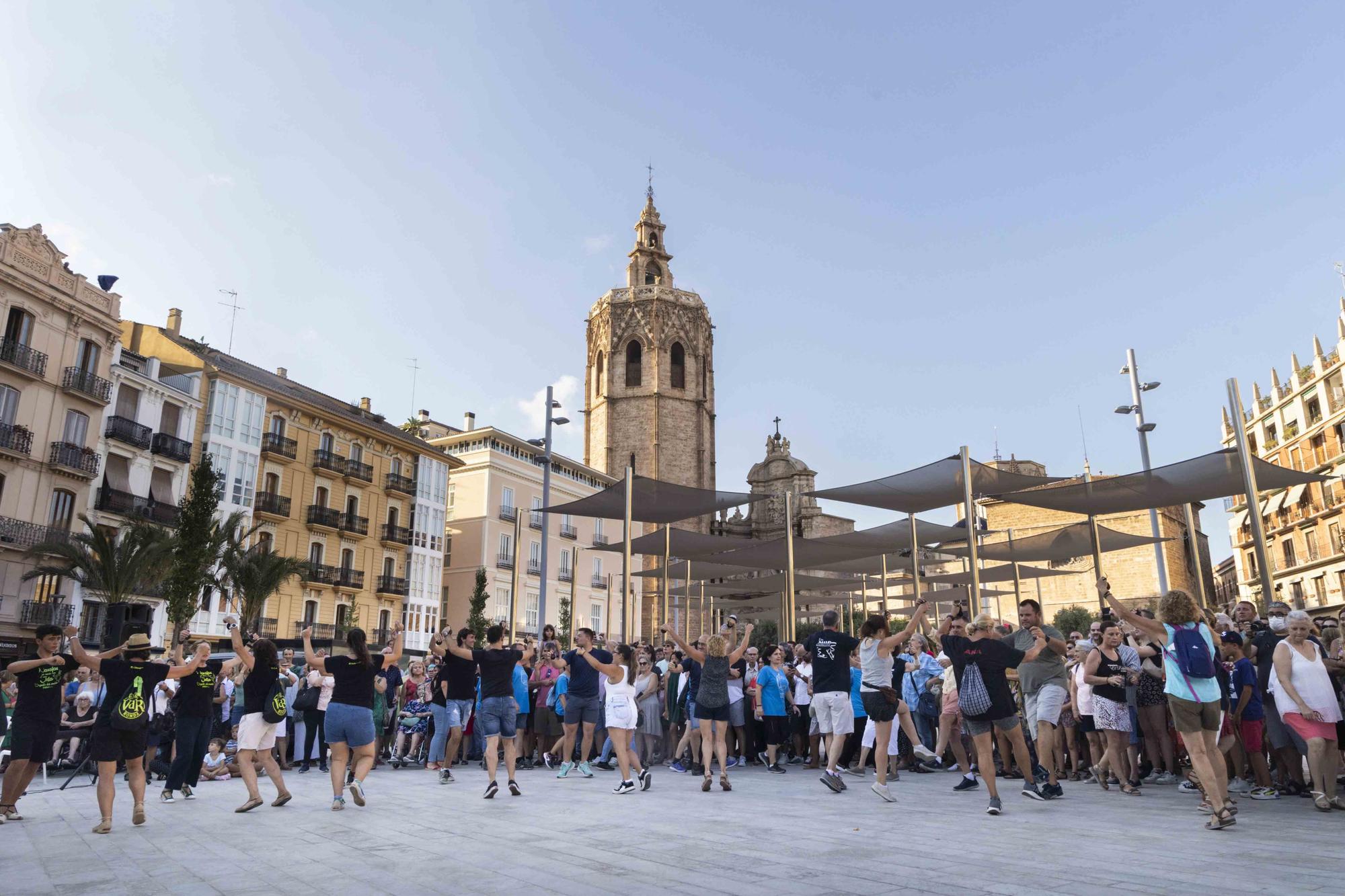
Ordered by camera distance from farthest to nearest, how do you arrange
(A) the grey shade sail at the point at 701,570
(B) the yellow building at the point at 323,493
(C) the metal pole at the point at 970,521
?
(B) the yellow building at the point at 323,493 < (A) the grey shade sail at the point at 701,570 < (C) the metal pole at the point at 970,521

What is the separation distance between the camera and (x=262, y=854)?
5.49 m

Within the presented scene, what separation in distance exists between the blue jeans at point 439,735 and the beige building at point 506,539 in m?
32.5

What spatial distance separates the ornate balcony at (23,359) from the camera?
26.3 metres

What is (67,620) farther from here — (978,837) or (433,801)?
(978,837)

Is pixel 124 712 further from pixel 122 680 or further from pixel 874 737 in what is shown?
pixel 874 737

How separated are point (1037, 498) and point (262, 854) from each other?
14792mm

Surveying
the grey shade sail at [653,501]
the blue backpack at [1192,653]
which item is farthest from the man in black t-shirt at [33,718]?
the grey shade sail at [653,501]

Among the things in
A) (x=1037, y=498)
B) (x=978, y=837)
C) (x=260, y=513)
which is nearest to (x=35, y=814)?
(x=978, y=837)

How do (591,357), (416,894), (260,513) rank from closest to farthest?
(416,894) → (260,513) → (591,357)

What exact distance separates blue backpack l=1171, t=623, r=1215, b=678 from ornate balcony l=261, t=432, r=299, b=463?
35.5m

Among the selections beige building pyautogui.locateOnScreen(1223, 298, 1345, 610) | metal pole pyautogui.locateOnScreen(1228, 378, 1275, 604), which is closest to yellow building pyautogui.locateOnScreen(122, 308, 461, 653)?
metal pole pyautogui.locateOnScreen(1228, 378, 1275, 604)

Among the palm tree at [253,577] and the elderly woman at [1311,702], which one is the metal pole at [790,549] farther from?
the palm tree at [253,577]

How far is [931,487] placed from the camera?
16.7 metres

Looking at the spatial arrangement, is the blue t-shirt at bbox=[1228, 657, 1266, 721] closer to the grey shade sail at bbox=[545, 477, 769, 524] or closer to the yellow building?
the grey shade sail at bbox=[545, 477, 769, 524]
